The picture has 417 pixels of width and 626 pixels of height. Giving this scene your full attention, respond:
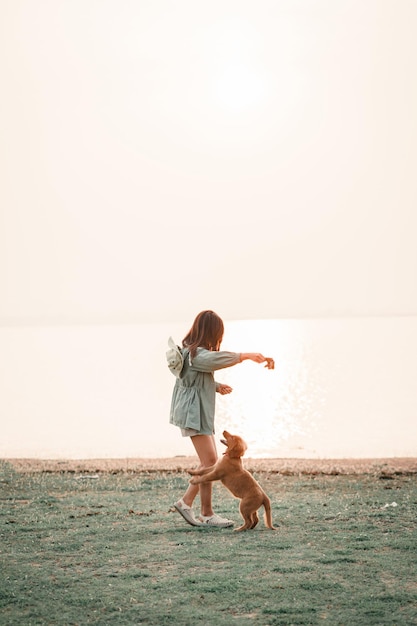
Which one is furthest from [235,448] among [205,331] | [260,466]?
[260,466]

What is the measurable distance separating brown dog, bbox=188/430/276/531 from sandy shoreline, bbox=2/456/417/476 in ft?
12.8

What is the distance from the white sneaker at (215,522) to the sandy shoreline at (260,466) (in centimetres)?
355

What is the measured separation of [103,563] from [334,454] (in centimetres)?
1141

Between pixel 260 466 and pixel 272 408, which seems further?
pixel 272 408

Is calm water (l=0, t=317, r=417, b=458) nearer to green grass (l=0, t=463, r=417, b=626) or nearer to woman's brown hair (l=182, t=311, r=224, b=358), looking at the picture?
green grass (l=0, t=463, r=417, b=626)

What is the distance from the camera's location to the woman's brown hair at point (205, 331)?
26.2ft

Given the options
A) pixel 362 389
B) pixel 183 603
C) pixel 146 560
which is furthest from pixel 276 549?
pixel 362 389

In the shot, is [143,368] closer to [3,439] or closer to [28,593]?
[3,439]

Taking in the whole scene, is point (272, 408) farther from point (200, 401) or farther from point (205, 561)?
point (205, 561)

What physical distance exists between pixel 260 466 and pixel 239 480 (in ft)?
15.3

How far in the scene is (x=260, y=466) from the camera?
40.0 feet

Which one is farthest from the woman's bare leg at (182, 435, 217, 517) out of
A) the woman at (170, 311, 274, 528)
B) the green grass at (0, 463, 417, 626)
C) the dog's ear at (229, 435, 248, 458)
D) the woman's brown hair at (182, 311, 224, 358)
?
the woman's brown hair at (182, 311, 224, 358)

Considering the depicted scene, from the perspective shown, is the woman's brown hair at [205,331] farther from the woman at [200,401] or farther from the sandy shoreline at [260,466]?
the sandy shoreline at [260,466]

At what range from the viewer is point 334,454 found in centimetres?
1750
